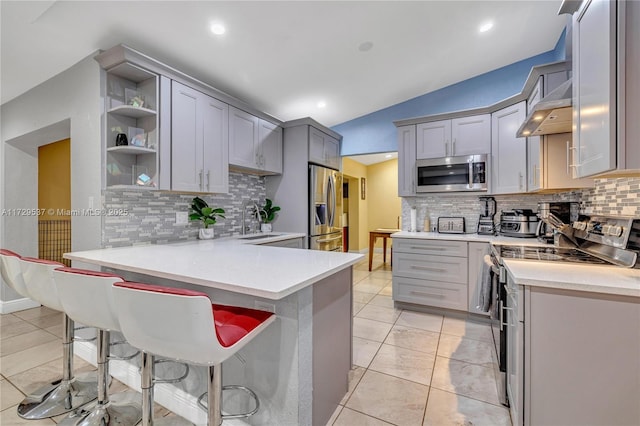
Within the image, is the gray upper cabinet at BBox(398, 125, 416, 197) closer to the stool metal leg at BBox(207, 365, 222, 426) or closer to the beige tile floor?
the beige tile floor

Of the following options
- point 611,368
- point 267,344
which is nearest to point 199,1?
point 267,344

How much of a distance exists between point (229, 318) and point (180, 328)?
29 centimetres

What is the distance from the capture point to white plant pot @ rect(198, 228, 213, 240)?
301cm

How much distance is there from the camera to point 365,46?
9.20ft

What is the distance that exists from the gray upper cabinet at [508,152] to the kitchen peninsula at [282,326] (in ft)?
7.69

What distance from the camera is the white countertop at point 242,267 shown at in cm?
113

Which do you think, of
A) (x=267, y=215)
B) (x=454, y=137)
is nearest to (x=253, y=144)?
(x=267, y=215)

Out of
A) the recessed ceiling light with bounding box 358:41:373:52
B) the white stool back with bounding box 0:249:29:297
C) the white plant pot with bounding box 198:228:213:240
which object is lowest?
the white stool back with bounding box 0:249:29:297

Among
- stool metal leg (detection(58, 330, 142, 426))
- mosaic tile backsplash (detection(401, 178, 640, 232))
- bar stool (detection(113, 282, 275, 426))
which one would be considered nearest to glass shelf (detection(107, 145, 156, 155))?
stool metal leg (detection(58, 330, 142, 426))

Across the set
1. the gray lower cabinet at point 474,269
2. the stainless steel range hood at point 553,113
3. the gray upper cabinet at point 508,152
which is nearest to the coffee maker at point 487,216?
the gray upper cabinet at point 508,152

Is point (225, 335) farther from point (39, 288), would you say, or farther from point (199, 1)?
point (199, 1)

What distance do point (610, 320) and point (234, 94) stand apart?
145 inches

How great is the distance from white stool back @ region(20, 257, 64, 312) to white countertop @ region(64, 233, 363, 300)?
0.22m

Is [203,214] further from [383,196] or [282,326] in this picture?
[383,196]
